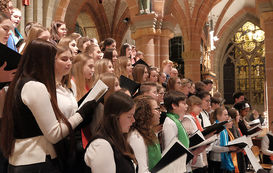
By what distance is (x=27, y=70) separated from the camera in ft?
6.46

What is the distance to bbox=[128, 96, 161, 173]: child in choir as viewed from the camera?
2.46 m

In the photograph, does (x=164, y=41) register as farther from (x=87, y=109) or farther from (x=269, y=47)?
(x=87, y=109)

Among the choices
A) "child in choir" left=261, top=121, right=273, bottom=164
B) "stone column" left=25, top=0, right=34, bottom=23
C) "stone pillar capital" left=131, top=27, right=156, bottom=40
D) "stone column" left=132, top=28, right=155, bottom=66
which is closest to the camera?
"child in choir" left=261, top=121, right=273, bottom=164

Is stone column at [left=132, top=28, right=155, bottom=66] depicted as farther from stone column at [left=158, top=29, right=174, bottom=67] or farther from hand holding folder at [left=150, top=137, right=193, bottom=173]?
hand holding folder at [left=150, top=137, right=193, bottom=173]

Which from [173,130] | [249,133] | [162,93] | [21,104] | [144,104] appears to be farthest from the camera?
[249,133]

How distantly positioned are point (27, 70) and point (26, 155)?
487 mm

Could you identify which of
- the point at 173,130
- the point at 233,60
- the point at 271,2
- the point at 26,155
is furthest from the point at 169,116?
the point at 233,60

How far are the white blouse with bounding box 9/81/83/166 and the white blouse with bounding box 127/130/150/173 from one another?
0.72 m

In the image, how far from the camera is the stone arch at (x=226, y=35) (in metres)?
21.8

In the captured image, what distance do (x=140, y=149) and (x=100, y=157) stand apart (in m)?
0.61

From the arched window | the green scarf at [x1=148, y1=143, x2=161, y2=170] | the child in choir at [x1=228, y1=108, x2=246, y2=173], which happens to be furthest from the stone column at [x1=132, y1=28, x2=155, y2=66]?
the arched window

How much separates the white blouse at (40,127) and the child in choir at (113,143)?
9.2 inches

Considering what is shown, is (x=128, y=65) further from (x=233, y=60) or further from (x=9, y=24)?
(x=233, y=60)

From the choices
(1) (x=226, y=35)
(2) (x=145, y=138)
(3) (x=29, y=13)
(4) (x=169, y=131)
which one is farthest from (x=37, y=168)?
(1) (x=226, y=35)
